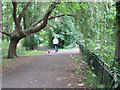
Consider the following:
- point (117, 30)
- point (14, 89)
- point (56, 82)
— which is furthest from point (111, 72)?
point (14, 89)

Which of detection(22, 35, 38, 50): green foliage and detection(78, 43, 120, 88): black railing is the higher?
detection(22, 35, 38, 50): green foliage

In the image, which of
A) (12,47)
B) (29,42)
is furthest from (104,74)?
(29,42)

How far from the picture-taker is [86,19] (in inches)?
270

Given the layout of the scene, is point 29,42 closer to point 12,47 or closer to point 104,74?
point 12,47

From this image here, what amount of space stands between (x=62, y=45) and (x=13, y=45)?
40.2 feet

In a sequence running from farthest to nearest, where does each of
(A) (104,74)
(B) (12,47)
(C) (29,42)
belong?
(C) (29,42), (B) (12,47), (A) (104,74)

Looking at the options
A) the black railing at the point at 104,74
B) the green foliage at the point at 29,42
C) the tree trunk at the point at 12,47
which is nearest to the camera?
the black railing at the point at 104,74

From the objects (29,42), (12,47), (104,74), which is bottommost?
(104,74)

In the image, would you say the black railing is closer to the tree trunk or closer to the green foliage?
the tree trunk

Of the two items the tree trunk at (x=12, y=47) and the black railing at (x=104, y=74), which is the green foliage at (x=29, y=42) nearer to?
the tree trunk at (x=12, y=47)

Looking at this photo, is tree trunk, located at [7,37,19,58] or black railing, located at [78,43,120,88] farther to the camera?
tree trunk, located at [7,37,19,58]

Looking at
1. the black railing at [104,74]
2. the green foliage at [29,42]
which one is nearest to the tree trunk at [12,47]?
the green foliage at [29,42]

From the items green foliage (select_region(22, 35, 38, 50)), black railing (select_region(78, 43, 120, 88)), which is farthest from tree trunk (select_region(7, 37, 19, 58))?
black railing (select_region(78, 43, 120, 88))

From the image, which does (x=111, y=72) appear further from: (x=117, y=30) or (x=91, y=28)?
(x=91, y=28)
